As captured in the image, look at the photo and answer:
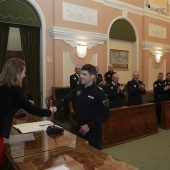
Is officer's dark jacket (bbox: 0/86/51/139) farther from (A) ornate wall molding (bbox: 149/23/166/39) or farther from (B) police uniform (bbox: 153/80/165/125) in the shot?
(A) ornate wall molding (bbox: 149/23/166/39)

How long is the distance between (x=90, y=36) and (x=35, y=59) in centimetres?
202

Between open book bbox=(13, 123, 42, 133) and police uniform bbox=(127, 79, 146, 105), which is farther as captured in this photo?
police uniform bbox=(127, 79, 146, 105)

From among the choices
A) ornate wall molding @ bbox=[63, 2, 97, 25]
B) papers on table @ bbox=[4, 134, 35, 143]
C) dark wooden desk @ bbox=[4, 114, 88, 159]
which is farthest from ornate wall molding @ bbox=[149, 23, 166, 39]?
papers on table @ bbox=[4, 134, 35, 143]

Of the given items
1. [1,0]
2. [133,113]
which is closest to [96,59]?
[133,113]

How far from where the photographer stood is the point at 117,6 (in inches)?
308

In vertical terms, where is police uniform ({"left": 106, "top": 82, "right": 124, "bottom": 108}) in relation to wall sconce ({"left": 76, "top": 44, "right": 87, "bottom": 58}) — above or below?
below

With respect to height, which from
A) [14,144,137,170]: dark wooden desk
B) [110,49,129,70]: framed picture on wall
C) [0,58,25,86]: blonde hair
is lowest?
[14,144,137,170]: dark wooden desk

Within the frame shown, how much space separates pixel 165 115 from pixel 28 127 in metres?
4.39

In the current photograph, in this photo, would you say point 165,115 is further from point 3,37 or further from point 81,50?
point 3,37

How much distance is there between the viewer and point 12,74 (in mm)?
1772

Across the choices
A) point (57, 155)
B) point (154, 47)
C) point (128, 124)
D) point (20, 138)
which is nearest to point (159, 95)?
point (128, 124)

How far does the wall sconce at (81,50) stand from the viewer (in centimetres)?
660

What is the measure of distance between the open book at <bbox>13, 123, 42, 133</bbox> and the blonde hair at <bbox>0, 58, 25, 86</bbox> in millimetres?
705

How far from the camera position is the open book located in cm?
228
